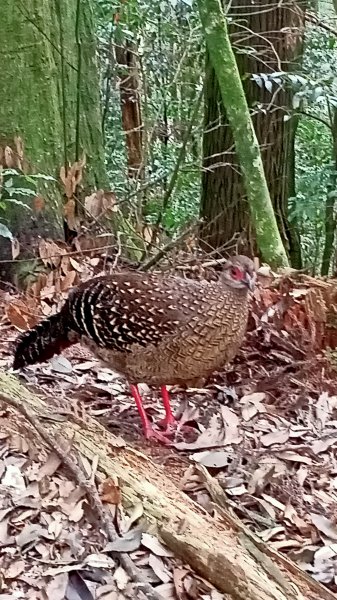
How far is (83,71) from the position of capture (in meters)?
6.13

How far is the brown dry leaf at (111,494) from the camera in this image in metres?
3.03

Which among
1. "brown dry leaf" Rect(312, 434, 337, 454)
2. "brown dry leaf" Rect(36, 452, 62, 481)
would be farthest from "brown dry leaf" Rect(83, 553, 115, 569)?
"brown dry leaf" Rect(312, 434, 337, 454)

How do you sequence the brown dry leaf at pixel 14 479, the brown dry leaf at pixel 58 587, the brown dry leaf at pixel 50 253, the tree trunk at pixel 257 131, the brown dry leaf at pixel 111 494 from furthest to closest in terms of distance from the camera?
1. the tree trunk at pixel 257 131
2. the brown dry leaf at pixel 50 253
3. the brown dry leaf at pixel 14 479
4. the brown dry leaf at pixel 111 494
5. the brown dry leaf at pixel 58 587

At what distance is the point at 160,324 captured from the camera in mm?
3820

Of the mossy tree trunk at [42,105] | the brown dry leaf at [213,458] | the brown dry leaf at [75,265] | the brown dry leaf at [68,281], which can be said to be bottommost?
the brown dry leaf at [213,458]

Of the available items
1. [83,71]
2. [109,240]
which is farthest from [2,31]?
[109,240]

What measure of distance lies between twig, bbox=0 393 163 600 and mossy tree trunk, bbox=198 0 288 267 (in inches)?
96.4

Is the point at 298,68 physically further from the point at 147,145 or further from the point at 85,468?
the point at 85,468

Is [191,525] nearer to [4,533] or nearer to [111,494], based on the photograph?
[111,494]

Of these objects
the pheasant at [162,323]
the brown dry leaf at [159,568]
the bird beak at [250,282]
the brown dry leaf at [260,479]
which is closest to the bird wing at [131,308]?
the pheasant at [162,323]

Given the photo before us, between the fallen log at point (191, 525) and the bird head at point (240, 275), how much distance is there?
890 mm

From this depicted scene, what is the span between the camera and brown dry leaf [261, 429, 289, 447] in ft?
12.8

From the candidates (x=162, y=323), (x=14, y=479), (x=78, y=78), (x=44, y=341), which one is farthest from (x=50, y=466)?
(x=78, y=78)

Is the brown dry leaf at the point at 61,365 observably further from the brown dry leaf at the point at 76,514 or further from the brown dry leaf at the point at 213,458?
the brown dry leaf at the point at 76,514
